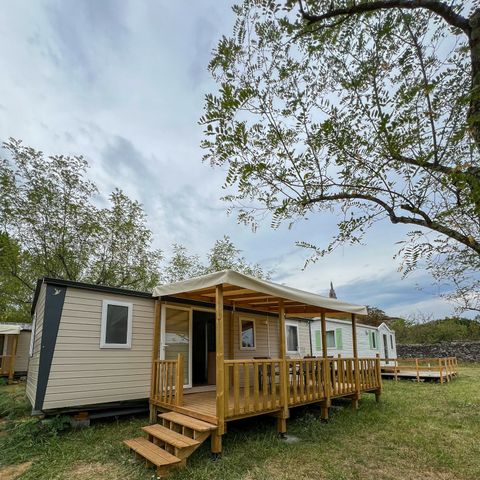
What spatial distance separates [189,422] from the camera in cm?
473

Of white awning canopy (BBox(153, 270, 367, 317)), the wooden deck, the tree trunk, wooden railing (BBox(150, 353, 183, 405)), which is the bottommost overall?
the wooden deck

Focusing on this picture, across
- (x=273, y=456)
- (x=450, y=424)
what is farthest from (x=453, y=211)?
(x=450, y=424)

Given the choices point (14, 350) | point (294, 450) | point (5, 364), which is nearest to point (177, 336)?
point (294, 450)

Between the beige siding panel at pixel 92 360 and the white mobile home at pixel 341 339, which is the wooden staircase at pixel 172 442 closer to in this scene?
the beige siding panel at pixel 92 360

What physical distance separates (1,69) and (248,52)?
637 cm

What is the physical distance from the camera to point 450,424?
623 cm

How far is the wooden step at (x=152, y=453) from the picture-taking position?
3970mm

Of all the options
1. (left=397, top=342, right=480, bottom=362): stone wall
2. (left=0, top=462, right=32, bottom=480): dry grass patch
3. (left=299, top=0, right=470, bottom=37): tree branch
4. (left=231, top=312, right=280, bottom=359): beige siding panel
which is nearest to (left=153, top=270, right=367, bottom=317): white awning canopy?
(left=231, top=312, right=280, bottom=359): beige siding panel

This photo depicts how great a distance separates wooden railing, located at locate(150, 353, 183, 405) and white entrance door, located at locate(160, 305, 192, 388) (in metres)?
0.67

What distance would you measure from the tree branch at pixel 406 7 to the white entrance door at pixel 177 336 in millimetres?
5852

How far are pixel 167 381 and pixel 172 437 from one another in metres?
1.55

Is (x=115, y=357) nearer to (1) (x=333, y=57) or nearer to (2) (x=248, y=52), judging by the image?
(2) (x=248, y=52)

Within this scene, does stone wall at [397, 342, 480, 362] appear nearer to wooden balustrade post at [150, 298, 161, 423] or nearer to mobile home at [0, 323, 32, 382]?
wooden balustrade post at [150, 298, 161, 423]

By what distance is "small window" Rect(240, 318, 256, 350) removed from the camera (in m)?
9.28
